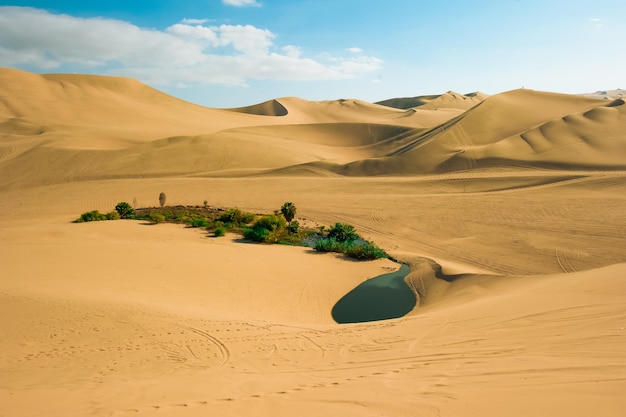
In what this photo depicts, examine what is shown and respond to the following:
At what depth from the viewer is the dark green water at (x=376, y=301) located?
37.8 ft

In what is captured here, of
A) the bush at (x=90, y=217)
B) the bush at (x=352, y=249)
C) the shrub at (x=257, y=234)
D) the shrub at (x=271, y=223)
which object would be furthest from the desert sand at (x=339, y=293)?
the shrub at (x=271, y=223)

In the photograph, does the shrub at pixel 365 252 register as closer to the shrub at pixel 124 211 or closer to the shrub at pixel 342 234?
the shrub at pixel 342 234

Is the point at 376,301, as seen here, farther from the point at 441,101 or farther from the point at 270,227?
the point at 441,101

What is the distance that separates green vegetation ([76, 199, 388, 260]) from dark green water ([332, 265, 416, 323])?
7.90ft

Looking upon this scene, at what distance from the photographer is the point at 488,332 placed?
7246 mm

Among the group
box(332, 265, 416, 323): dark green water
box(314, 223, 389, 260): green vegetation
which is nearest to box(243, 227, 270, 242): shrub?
box(314, 223, 389, 260): green vegetation

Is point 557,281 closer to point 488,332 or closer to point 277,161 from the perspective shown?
point 488,332

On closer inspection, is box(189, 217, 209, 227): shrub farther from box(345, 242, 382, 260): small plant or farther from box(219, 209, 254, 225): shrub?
A: box(345, 242, 382, 260): small plant

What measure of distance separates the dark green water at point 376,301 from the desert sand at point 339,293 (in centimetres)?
43

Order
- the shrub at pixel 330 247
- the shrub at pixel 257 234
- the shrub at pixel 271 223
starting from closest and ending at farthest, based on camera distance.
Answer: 1. the shrub at pixel 330 247
2. the shrub at pixel 257 234
3. the shrub at pixel 271 223

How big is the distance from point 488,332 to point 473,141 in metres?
38.0

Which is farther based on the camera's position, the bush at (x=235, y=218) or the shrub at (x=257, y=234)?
the bush at (x=235, y=218)

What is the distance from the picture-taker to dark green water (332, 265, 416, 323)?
11.5 m

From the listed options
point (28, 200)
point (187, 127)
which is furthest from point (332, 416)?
point (187, 127)
